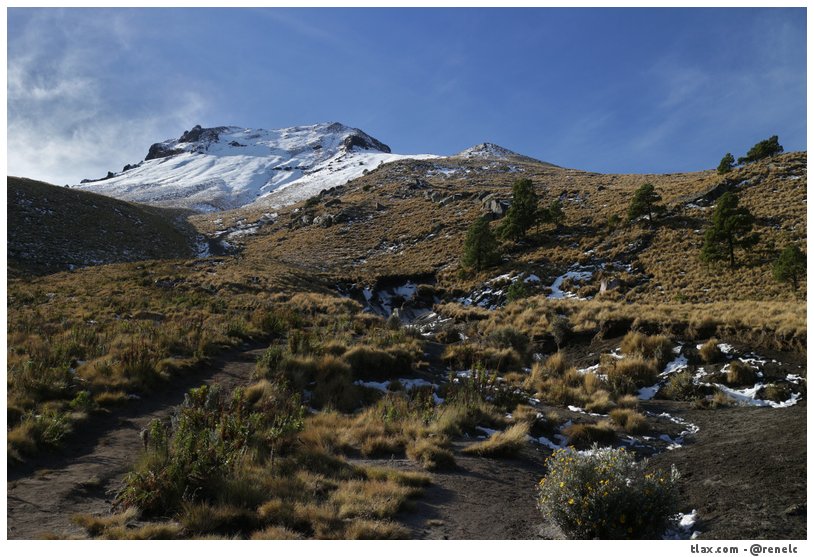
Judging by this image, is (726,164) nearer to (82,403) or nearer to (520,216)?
(520,216)

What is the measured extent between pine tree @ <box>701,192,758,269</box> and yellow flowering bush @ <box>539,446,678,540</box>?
3072 cm

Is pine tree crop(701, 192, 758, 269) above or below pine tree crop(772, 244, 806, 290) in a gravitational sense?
above

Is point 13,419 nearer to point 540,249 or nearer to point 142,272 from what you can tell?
point 142,272

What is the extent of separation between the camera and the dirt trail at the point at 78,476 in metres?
4.58

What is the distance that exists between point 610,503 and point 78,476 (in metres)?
6.28

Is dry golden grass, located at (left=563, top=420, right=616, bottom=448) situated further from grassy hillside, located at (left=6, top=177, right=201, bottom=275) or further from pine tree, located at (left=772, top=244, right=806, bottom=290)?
grassy hillside, located at (left=6, top=177, right=201, bottom=275)

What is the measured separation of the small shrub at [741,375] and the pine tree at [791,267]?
17183mm

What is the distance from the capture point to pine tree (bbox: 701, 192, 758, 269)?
96.6 feet

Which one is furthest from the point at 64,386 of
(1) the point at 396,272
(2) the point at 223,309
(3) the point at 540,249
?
(3) the point at 540,249

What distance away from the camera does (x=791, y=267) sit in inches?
919

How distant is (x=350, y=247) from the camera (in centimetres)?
5753

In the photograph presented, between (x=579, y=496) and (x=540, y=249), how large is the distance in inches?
1537

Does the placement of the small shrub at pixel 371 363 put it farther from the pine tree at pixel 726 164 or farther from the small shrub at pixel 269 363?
the pine tree at pixel 726 164

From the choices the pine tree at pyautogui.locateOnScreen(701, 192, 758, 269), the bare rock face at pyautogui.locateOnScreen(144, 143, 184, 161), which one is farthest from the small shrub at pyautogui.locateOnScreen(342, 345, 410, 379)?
the bare rock face at pyautogui.locateOnScreen(144, 143, 184, 161)
